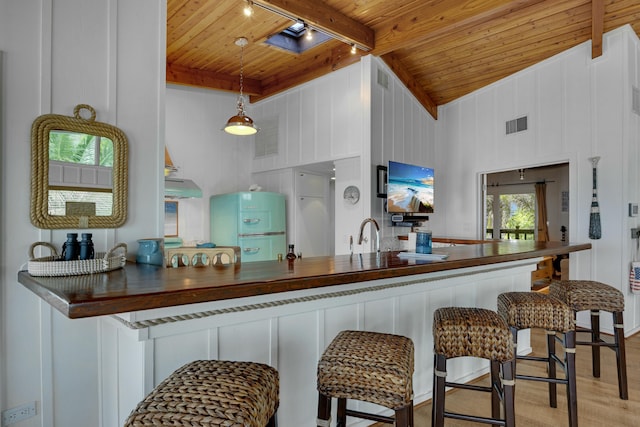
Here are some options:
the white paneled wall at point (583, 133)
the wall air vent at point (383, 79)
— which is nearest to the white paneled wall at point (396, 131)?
the wall air vent at point (383, 79)

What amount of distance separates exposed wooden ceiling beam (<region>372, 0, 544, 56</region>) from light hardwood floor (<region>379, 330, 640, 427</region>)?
126 inches

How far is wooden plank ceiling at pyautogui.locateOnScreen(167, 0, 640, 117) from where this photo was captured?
362cm

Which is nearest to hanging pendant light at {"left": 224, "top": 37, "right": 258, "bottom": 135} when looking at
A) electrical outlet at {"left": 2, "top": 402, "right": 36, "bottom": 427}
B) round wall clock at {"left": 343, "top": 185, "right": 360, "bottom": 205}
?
round wall clock at {"left": 343, "top": 185, "right": 360, "bottom": 205}

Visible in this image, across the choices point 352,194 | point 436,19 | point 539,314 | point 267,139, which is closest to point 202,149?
point 267,139

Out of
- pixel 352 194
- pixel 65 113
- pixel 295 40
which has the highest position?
pixel 295 40

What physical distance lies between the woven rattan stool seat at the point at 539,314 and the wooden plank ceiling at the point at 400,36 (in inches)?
105

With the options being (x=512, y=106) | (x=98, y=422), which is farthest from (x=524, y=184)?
(x=98, y=422)

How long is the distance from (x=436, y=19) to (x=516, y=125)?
221 centimetres

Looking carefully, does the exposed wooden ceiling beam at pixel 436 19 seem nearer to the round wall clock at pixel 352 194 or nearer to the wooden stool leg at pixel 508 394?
the round wall clock at pixel 352 194

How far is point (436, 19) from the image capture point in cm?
368

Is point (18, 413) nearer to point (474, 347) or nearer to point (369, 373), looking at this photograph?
point (369, 373)

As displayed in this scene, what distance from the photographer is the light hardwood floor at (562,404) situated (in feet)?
7.25

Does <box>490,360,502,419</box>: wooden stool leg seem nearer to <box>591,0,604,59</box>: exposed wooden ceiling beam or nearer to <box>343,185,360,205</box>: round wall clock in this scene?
<box>343,185,360,205</box>: round wall clock

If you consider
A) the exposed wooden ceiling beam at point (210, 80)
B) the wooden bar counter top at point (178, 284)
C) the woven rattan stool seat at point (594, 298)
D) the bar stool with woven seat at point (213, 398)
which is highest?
the exposed wooden ceiling beam at point (210, 80)
